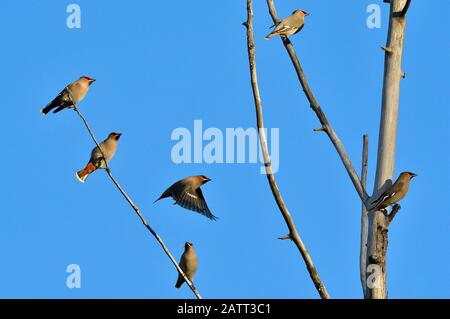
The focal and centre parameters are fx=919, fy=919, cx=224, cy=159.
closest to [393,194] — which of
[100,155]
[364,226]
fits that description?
[364,226]

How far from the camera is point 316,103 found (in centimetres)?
610

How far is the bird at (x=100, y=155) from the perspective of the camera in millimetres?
9547

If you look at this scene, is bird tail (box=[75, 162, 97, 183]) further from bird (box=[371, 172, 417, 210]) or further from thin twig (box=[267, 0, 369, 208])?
bird (box=[371, 172, 417, 210])

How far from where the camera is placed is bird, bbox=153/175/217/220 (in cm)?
925

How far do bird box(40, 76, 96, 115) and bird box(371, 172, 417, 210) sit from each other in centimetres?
398

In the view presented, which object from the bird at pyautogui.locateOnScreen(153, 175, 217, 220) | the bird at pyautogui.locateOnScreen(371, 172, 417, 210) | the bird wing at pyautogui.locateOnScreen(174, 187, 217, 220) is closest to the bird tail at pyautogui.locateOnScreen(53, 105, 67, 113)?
the bird at pyautogui.locateOnScreen(153, 175, 217, 220)

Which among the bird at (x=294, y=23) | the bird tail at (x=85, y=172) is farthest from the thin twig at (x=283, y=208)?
the bird tail at (x=85, y=172)

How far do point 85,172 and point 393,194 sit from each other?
467 cm
